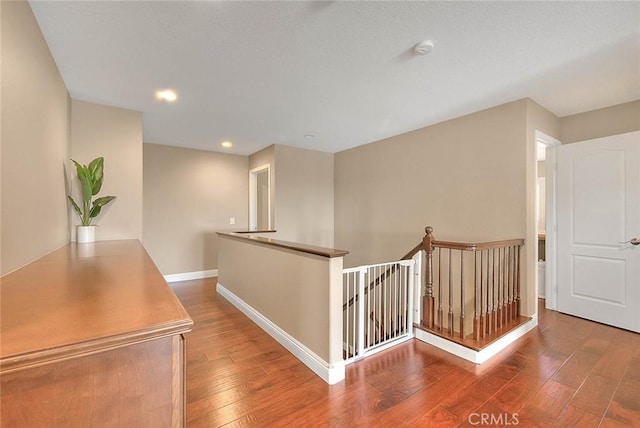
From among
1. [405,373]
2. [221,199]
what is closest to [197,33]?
[405,373]

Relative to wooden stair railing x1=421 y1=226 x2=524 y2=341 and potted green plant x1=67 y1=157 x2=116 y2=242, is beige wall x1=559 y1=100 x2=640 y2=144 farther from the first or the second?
potted green plant x1=67 y1=157 x2=116 y2=242

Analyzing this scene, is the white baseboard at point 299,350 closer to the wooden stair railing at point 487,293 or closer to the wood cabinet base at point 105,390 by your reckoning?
the wooden stair railing at point 487,293

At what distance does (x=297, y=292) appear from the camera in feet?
7.91

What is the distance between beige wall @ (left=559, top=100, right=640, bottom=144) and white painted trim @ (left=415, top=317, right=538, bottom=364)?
222 centimetres

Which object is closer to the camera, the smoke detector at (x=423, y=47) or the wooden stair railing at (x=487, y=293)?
the smoke detector at (x=423, y=47)

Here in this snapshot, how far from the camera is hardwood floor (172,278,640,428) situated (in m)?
1.64

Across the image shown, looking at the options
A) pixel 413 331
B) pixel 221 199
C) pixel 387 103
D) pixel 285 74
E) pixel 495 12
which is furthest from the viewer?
pixel 221 199

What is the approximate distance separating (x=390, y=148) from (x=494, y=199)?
1749 millimetres

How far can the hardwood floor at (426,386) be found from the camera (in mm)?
1645

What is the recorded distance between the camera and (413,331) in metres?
2.73

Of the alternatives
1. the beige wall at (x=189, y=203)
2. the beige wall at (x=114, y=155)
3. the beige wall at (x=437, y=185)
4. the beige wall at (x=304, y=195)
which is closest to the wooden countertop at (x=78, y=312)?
the beige wall at (x=114, y=155)

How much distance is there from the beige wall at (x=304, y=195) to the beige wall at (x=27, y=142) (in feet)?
9.62

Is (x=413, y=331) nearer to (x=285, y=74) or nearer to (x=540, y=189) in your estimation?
(x=285, y=74)

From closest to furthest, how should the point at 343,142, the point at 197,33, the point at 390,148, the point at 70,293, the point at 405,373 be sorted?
the point at 70,293
the point at 197,33
the point at 405,373
the point at 390,148
the point at 343,142
